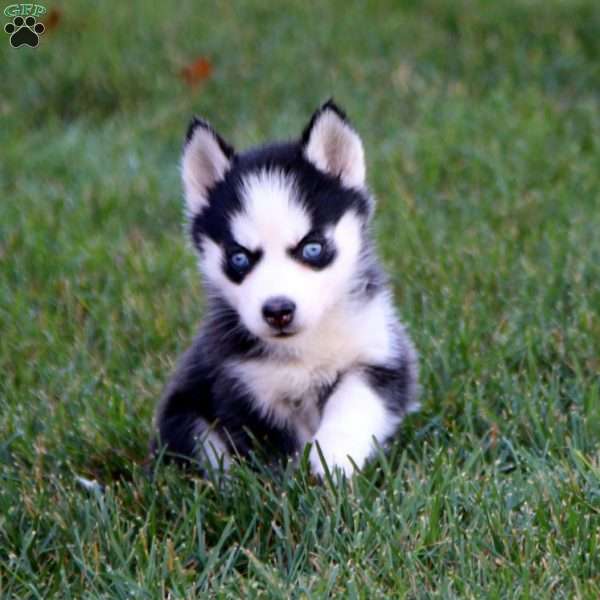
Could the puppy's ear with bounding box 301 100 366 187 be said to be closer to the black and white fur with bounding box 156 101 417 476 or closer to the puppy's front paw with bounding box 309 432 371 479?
the black and white fur with bounding box 156 101 417 476

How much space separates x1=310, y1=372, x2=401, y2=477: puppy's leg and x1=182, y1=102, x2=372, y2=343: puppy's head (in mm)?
267

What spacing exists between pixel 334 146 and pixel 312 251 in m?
0.48

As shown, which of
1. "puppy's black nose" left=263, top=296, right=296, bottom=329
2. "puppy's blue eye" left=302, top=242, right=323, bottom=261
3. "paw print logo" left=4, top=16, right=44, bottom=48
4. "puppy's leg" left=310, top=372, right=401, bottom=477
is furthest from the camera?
"paw print logo" left=4, top=16, right=44, bottom=48

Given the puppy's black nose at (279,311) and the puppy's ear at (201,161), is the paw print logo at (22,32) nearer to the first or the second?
the puppy's ear at (201,161)

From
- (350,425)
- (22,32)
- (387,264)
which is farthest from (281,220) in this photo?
(22,32)

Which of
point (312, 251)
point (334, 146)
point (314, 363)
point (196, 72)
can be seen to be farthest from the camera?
point (196, 72)

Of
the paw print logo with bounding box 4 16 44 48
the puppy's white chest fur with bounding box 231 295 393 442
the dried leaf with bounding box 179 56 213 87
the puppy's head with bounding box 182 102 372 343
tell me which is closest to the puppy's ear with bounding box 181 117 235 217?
the puppy's head with bounding box 182 102 372 343

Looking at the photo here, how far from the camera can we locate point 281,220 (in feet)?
13.9

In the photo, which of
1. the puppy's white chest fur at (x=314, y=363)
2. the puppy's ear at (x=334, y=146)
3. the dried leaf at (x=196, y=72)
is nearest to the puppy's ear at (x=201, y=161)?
the puppy's ear at (x=334, y=146)

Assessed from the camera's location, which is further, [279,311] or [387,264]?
[387,264]

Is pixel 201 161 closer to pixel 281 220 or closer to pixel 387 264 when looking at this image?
pixel 281 220

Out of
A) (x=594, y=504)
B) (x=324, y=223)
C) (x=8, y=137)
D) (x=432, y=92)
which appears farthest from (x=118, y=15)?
(x=594, y=504)

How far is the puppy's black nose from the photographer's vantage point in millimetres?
4090

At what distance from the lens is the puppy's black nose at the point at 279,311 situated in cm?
409
